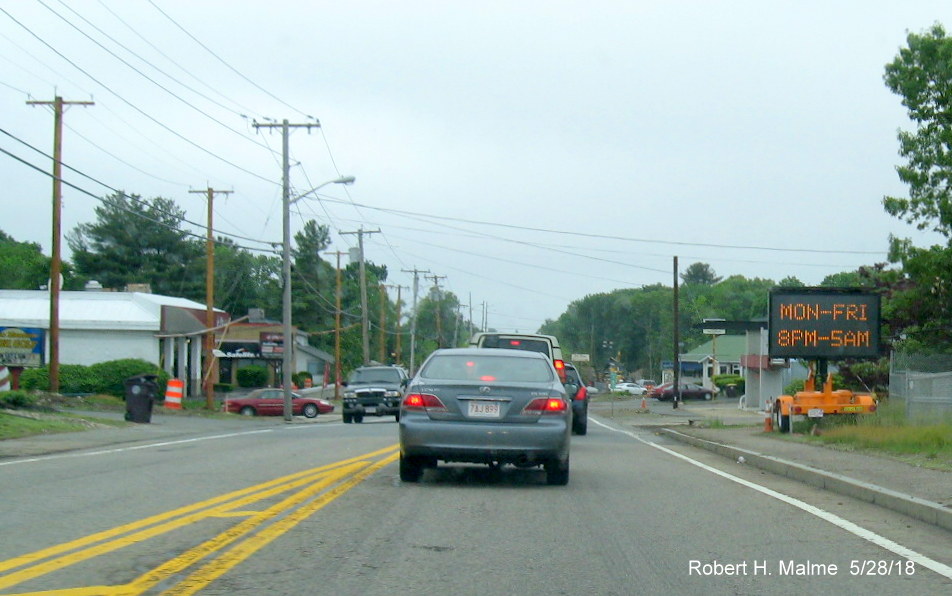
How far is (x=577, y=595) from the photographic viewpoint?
6445 mm

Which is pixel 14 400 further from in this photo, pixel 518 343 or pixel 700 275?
pixel 700 275

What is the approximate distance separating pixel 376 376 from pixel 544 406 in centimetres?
2210

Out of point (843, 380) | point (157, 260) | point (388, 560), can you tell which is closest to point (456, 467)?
point (388, 560)

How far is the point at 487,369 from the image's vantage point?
11.7m

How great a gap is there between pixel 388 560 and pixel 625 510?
128 inches

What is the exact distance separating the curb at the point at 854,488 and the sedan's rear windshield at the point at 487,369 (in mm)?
3430

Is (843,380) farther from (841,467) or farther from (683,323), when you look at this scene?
(683,323)

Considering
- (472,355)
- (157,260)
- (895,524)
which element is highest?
(157,260)

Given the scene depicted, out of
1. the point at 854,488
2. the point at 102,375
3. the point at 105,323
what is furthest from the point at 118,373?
the point at 854,488

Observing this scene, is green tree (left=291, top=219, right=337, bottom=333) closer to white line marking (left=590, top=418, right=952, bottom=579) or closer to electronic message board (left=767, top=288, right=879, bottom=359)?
electronic message board (left=767, top=288, right=879, bottom=359)

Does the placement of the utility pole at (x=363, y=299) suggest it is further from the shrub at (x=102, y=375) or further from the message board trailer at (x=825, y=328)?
the message board trailer at (x=825, y=328)

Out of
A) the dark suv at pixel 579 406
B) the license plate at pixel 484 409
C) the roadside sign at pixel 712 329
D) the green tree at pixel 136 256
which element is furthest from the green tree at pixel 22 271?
the license plate at pixel 484 409

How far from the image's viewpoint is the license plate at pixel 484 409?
11117 mm

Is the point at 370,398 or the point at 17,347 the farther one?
the point at 370,398
